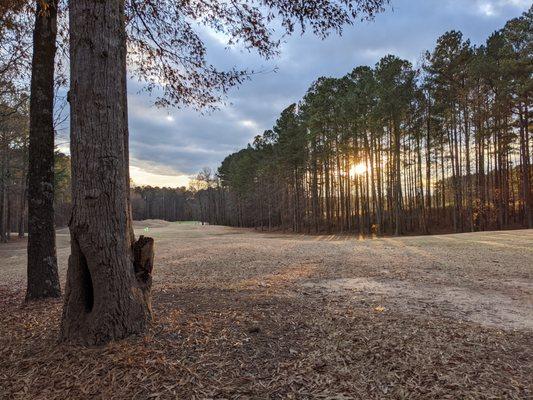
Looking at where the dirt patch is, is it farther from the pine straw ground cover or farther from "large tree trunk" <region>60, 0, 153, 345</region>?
"large tree trunk" <region>60, 0, 153, 345</region>

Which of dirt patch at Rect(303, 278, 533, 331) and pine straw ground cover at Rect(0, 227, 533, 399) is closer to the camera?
pine straw ground cover at Rect(0, 227, 533, 399)

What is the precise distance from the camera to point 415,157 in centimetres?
3122

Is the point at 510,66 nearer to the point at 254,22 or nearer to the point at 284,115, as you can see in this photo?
the point at 284,115

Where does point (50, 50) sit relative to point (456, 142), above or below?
below

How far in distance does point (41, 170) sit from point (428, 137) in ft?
98.7

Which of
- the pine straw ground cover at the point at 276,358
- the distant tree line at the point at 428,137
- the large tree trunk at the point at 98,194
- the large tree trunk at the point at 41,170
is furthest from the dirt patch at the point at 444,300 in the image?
the distant tree line at the point at 428,137

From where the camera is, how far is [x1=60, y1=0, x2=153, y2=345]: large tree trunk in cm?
335

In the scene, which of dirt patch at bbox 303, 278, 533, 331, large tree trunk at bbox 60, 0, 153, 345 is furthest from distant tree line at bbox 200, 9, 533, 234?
large tree trunk at bbox 60, 0, 153, 345

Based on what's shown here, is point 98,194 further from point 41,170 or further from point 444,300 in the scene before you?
point 444,300

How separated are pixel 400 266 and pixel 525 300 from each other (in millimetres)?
3405

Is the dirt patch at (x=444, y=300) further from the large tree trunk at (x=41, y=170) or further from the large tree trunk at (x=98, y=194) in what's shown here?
the large tree trunk at (x=41, y=170)

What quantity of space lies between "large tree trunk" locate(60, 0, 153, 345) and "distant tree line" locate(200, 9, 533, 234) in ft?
83.9

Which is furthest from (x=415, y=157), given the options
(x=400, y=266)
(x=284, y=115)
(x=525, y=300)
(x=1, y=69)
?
(x=1, y=69)

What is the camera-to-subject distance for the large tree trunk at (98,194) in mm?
3348
